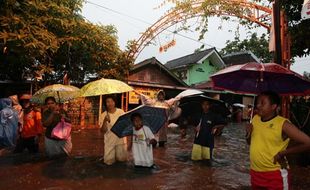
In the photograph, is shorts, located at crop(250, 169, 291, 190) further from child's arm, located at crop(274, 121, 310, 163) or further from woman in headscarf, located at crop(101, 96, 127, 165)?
woman in headscarf, located at crop(101, 96, 127, 165)

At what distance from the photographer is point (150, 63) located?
23.6m

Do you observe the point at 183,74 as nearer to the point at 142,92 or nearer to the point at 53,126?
the point at 142,92

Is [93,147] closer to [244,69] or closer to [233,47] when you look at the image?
[244,69]

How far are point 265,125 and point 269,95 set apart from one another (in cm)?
37

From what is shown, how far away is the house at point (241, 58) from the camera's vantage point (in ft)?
121

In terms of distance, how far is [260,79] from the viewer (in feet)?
18.1

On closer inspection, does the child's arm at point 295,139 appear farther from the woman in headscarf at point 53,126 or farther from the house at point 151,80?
the house at point 151,80

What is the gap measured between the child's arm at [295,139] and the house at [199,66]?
2870 cm

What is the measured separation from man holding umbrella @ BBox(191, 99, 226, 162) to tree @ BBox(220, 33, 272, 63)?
3242cm

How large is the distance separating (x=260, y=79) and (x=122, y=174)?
153 inches

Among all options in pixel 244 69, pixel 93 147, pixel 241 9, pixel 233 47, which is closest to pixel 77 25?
pixel 93 147

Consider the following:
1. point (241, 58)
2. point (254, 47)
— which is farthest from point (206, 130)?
point (254, 47)

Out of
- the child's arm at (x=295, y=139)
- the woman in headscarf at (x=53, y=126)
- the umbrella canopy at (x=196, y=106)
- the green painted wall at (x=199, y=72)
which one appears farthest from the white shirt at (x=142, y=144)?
the green painted wall at (x=199, y=72)

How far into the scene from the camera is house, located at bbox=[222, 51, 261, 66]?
36.9m
